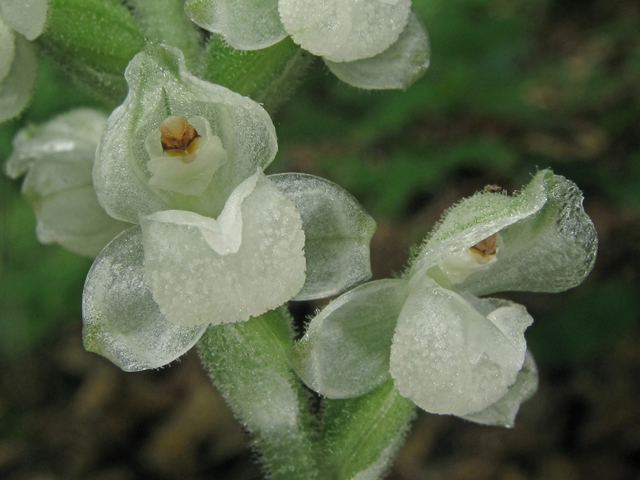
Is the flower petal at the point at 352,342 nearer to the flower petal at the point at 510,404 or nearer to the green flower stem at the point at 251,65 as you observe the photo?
the flower petal at the point at 510,404

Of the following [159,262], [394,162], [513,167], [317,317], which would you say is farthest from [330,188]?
[513,167]

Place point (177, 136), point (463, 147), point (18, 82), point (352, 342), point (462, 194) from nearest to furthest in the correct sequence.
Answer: point (177, 136) < point (352, 342) < point (18, 82) < point (463, 147) < point (462, 194)

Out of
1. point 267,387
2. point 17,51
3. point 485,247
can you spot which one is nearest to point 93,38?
point 17,51

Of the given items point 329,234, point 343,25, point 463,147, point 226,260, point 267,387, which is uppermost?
point 343,25

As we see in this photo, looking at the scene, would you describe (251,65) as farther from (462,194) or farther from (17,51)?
(462,194)

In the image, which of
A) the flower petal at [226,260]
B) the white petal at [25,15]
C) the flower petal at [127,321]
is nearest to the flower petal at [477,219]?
the flower petal at [226,260]

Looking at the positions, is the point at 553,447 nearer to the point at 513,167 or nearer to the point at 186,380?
the point at 513,167

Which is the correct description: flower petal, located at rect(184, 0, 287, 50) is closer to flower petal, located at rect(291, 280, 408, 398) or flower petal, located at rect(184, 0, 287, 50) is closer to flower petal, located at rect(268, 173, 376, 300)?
flower petal, located at rect(268, 173, 376, 300)
